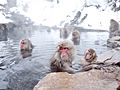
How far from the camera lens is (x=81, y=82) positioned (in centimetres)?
535

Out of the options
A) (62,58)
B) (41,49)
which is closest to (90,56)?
A: (62,58)

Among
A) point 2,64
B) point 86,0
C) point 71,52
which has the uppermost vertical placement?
point 86,0

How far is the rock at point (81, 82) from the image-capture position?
5.16 m

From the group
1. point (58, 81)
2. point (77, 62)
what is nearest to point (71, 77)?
point (58, 81)

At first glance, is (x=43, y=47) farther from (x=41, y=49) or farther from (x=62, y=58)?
(x=62, y=58)

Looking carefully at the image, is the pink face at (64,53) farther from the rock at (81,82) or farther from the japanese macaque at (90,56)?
the rock at (81,82)

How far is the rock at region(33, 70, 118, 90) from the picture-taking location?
16.9ft

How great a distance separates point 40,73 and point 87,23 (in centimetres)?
4589

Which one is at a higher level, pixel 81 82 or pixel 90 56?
pixel 81 82

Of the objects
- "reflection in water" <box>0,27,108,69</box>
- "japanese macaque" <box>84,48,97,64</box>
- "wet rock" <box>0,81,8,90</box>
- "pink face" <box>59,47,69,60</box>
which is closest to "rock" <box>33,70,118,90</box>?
"wet rock" <box>0,81,8,90</box>

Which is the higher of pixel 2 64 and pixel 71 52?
pixel 71 52

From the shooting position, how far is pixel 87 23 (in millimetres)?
54094

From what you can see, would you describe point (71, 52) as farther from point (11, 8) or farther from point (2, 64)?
point (11, 8)

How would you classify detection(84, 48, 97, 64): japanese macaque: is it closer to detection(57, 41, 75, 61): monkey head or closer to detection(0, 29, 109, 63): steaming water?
detection(57, 41, 75, 61): monkey head
